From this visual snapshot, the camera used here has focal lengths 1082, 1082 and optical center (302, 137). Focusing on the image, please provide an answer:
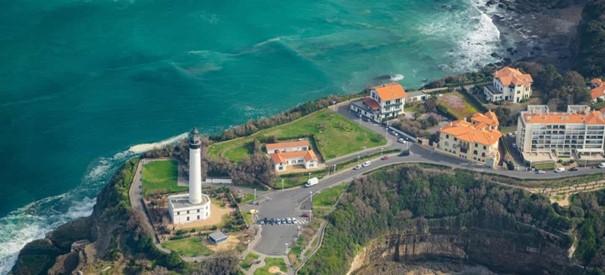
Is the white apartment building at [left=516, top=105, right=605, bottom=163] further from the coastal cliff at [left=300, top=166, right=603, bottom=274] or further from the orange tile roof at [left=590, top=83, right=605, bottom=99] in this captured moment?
the orange tile roof at [left=590, top=83, right=605, bottom=99]

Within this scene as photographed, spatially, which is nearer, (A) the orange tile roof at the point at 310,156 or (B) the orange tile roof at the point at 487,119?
(A) the orange tile roof at the point at 310,156

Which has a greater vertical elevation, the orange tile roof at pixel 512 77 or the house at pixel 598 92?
the orange tile roof at pixel 512 77

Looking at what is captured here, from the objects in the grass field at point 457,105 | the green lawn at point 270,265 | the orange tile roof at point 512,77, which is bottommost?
the green lawn at point 270,265

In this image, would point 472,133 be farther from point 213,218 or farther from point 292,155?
point 213,218

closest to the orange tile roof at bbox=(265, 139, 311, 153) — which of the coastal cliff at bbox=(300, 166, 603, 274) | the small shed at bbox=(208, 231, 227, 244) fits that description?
the coastal cliff at bbox=(300, 166, 603, 274)

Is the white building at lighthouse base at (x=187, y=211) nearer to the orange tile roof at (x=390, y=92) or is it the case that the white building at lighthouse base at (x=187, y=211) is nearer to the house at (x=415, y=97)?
the orange tile roof at (x=390, y=92)

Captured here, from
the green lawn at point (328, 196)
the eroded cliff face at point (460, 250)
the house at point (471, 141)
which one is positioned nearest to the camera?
the eroded cliff face at point (460, 250)

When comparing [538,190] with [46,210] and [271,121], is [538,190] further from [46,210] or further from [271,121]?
A: [46,210]

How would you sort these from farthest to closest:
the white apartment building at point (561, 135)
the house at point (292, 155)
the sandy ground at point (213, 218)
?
the white apartment building at point (561, 135) → the house at point (292, 155) → the sandy ground at point (213, 218)

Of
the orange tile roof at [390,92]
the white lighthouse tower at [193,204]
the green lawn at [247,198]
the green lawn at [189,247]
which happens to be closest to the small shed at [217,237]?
the green lawn at [189,247]
